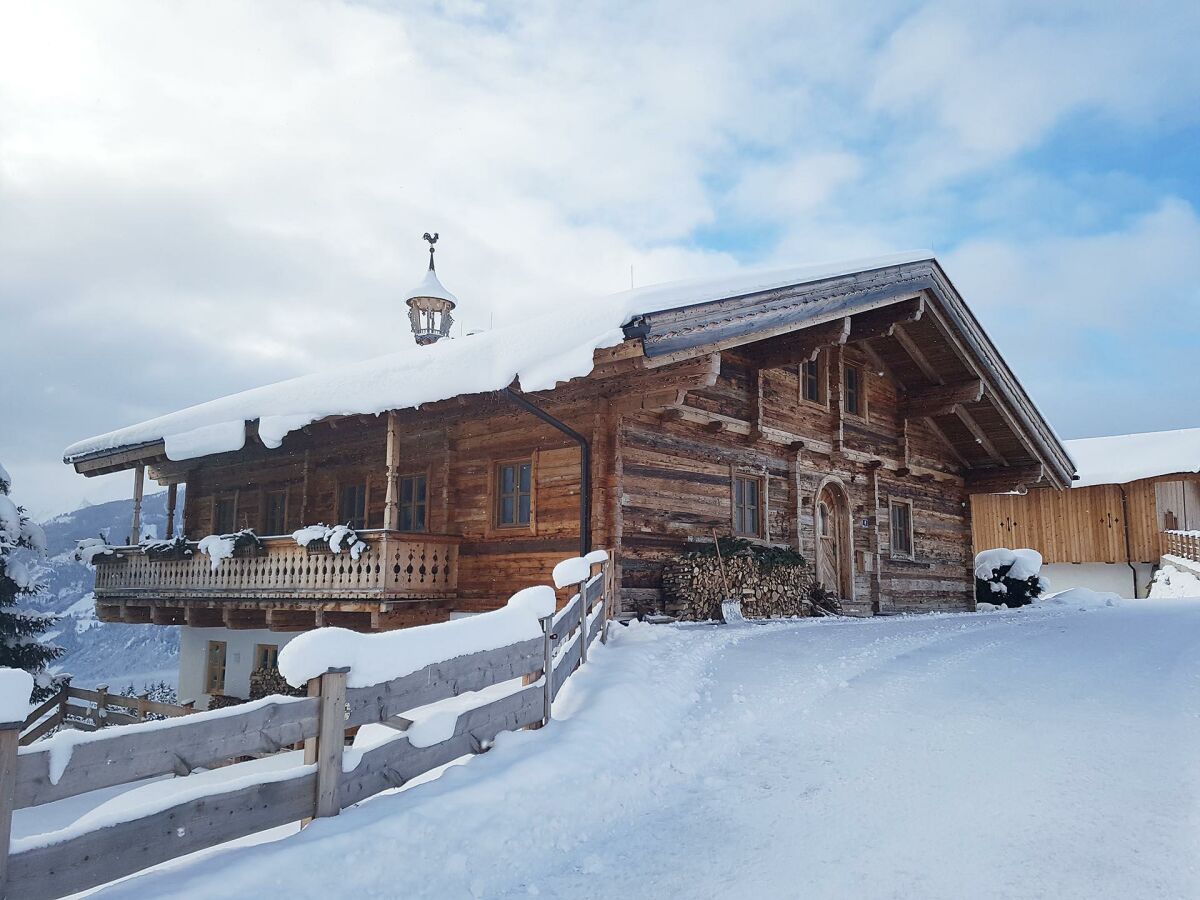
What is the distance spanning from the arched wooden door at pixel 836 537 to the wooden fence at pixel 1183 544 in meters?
16.1

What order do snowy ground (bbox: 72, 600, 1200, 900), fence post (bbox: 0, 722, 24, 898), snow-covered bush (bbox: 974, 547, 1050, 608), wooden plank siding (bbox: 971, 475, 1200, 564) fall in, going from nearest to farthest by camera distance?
fence post (bbox: 0, 722, 24, 898), snowy ground (bbox: 72, 600, 1200, 900), snow-covered bush (bbox: 974, 547, 1050, 608), wooden plank siding (bbox: 971, 475, 1200, 564)

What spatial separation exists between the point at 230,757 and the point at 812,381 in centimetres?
1400

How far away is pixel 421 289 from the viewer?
82.4 feet

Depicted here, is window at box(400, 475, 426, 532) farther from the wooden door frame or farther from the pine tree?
the pine tree

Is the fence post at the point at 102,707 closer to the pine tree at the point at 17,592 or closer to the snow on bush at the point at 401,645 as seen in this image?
the pine tree at the point at 17,592

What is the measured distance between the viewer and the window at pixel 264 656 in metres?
17.4

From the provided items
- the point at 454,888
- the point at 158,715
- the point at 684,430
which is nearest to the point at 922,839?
the point at 454,888

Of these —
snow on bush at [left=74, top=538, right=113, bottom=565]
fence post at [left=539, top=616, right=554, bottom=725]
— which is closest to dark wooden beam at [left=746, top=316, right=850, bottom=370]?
fence post at [left=539, top=616, right=554, bottom=725]

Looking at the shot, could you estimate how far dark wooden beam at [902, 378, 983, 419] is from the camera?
697 inches

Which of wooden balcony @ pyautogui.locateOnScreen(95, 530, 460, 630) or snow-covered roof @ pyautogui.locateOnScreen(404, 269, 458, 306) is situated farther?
snow-covered roof @ pyautogui.locateOnScreen(404, 269, 458, 306)

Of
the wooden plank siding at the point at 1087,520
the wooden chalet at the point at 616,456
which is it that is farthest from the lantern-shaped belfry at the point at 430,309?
the wooden plank siding at the point at 1087,520

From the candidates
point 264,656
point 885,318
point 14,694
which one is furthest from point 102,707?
point 14,694

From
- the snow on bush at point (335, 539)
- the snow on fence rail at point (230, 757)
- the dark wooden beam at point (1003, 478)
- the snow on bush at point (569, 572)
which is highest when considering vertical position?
the dark wooden beam at point (1003, 478)

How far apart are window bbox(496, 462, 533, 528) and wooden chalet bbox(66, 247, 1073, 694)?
0.03 metres
